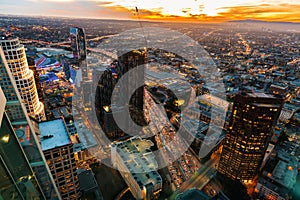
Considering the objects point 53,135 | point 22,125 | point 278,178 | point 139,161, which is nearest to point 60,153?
point 53,135

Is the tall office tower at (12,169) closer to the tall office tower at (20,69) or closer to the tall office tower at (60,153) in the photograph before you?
the tall office tower at (60,153)

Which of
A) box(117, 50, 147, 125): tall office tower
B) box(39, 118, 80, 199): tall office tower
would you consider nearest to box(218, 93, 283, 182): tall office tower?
box(117, 50, 147, 125): tall office tower

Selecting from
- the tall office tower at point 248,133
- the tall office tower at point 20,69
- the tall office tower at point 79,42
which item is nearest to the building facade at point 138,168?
the tall office tower at point 248,133

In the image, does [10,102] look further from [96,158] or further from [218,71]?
[218,71]

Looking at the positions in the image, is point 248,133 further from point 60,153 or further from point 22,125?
point 22,125

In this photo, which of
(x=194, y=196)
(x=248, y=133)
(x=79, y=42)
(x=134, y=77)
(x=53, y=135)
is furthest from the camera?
(x=79, y=42)

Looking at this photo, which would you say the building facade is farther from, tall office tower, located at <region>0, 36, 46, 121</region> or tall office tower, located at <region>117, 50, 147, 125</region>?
tall office tower, located at <region>0, 36, 46, 121</region>
